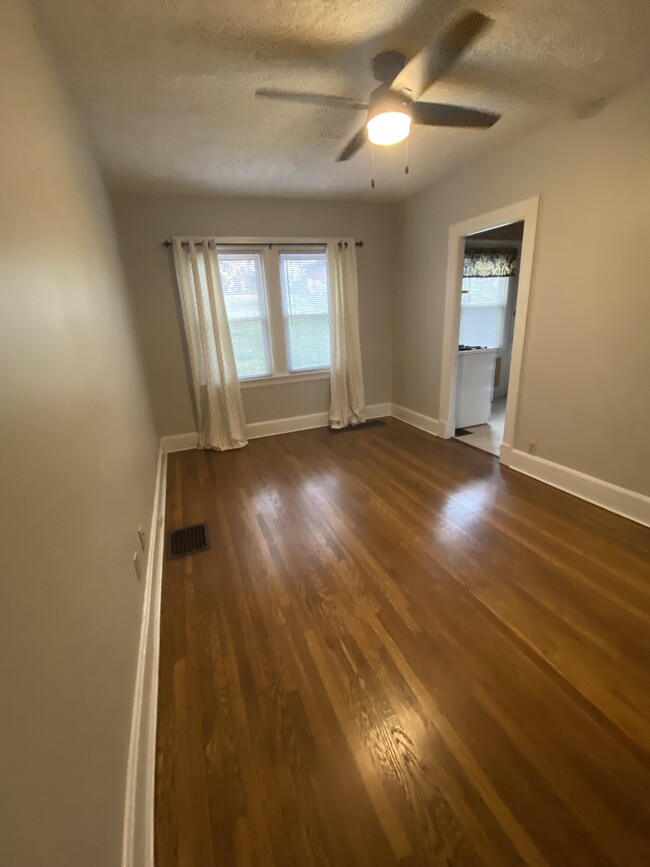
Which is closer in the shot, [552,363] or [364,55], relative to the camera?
[364,55]

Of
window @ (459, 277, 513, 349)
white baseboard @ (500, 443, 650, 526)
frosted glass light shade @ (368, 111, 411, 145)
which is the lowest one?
white baseboard @ (500, 443, 650, 526)

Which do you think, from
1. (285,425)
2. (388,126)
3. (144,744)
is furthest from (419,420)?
(144,744)

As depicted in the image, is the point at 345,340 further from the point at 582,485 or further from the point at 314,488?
the point at 582,485

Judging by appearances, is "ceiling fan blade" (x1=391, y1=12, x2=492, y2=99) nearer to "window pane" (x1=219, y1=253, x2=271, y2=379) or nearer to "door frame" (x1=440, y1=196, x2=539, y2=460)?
"door frame" (x1=440, y1=196, x2=539, y2=460)

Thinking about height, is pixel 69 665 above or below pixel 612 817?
above

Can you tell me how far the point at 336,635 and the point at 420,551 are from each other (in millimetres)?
775

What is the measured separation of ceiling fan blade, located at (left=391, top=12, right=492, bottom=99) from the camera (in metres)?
1.27

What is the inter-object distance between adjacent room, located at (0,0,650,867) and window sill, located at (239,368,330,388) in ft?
1.29

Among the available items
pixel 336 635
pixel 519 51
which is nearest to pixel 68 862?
pixel 336 635

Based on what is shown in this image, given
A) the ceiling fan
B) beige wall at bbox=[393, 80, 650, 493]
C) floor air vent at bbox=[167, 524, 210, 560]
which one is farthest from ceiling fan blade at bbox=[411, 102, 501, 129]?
floor air vent at bbox=[167, 524, 210, 560]

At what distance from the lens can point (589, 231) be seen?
2336mm

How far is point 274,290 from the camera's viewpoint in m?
3.92

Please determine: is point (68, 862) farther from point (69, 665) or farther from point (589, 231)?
point (589, 231)

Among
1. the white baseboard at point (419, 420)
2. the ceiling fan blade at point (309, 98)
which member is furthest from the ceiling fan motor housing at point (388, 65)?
the white baseboard at point (419, 420)
